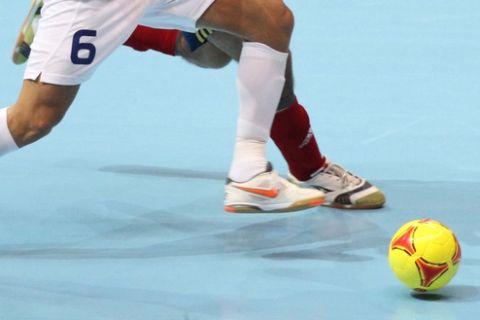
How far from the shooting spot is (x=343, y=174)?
4.95 meters

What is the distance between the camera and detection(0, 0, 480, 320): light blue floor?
3828mm

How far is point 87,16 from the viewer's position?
4.07m

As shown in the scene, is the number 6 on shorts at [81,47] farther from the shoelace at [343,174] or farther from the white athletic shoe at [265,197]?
the shoelace at [343,174]

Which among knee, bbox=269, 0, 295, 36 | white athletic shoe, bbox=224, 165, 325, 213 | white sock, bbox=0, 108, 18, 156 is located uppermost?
knee, bbox=269, 0, 295, 36

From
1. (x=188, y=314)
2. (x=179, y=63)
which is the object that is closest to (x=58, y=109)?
(x=188, y=314)

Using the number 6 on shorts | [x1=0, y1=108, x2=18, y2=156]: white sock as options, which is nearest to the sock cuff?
the number 6 on shorts

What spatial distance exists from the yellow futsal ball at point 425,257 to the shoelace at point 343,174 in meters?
1.03

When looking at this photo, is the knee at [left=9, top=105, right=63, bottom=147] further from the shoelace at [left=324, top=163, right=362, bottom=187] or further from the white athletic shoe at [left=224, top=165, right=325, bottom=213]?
the shoelace at [left=324, top=163, right=362, bottom=187]

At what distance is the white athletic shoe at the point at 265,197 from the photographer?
4297mm

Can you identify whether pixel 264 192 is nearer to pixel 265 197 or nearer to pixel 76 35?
pixel 265 197

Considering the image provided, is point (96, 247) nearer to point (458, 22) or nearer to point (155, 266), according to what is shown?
point (155, 266)

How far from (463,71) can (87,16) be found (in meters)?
Answer: 2.99

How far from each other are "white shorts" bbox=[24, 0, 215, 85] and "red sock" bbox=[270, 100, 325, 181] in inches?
33.9

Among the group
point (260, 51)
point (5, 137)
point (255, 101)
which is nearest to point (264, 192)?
point (255, 101)
